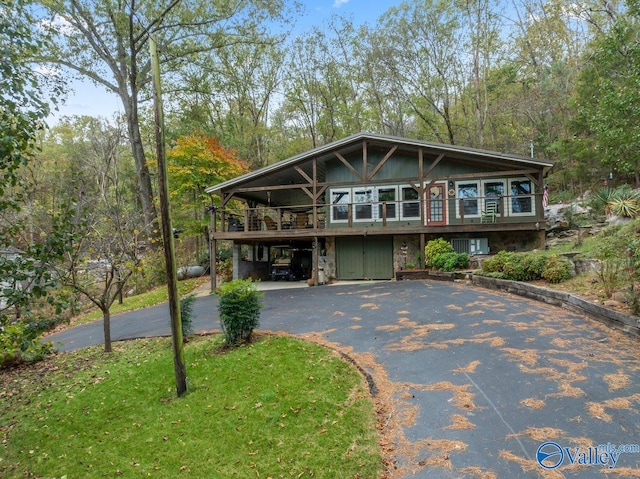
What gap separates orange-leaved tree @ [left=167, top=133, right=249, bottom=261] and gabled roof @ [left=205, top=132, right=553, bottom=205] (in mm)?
2667

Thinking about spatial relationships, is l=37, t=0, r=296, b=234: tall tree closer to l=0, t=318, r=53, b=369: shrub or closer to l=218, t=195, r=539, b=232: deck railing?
l=218, t=195, r=539, b=232: deck railing

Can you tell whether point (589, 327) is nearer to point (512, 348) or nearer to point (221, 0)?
point (512, 348)

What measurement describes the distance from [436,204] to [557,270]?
272 inches

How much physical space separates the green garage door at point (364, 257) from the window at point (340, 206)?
96 centimetres

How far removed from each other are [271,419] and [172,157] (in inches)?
659

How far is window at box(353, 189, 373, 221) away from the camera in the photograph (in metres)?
16.3

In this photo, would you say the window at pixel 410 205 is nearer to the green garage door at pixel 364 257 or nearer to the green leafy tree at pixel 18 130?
the green garage door at pixel 364 257

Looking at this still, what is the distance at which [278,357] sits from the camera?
6.01 meters

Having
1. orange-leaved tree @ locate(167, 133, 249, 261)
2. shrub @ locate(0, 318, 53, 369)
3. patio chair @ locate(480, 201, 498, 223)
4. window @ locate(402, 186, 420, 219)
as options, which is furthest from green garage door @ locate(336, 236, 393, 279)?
shrub @ locate(0, 318, 53, 369)

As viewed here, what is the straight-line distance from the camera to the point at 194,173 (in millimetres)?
18672

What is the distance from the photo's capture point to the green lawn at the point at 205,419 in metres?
3.50

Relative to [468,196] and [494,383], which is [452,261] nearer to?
[468,196]

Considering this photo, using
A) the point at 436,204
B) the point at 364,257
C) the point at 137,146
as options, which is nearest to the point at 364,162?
the point at 436,204

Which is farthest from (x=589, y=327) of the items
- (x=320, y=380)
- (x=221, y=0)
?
(x=221, y=0)
